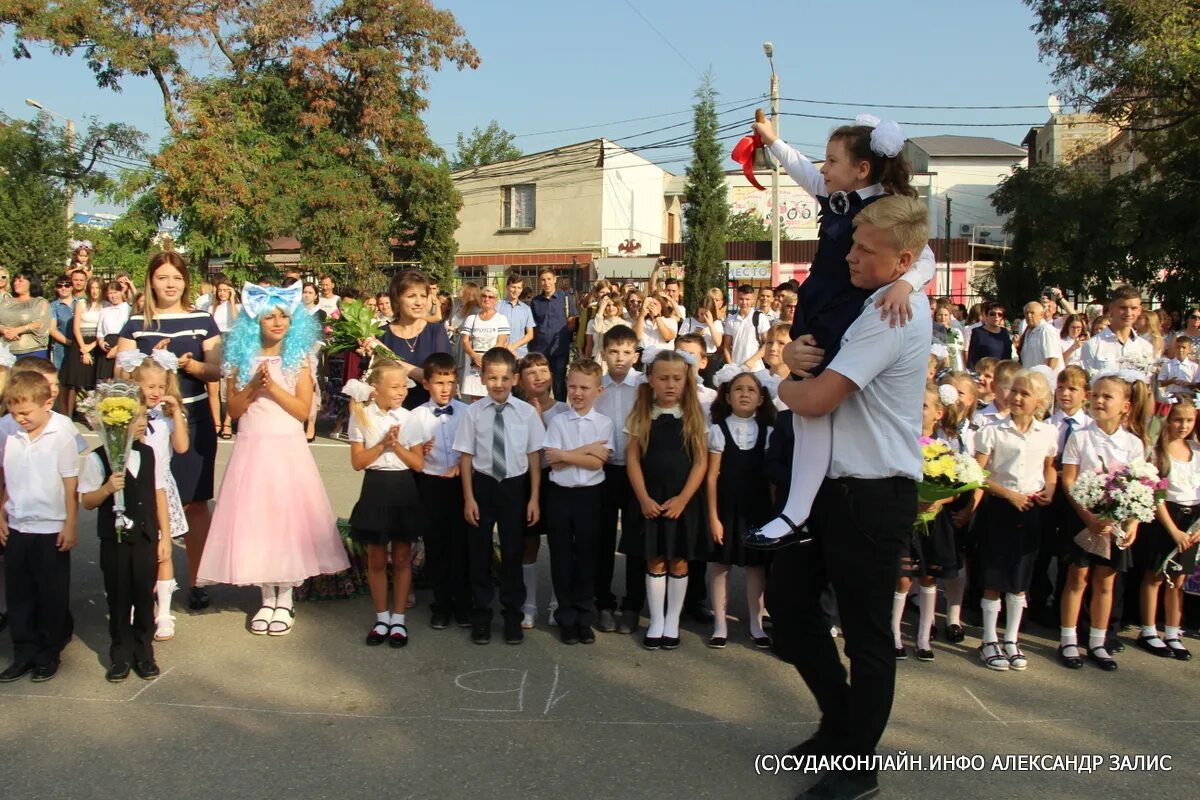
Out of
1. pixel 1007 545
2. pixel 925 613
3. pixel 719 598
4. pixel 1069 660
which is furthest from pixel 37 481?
pixel 1069 660

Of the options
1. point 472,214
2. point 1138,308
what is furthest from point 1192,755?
point 472,214

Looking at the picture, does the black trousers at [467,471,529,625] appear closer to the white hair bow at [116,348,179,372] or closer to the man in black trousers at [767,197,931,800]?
the white hair bow at [116,348,179,372]

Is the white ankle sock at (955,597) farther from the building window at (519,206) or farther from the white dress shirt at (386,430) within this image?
the building window at (519,206)

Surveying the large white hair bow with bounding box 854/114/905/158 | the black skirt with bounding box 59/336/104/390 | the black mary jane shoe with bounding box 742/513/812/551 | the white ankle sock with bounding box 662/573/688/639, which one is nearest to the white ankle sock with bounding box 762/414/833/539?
the black mary jane shoe with bounding box 742/513/812/551

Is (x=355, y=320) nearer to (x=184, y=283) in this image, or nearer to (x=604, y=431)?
(x=184, y=283)

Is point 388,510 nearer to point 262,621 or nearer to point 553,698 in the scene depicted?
point 262,621

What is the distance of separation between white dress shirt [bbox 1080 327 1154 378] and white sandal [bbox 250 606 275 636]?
25.6ft

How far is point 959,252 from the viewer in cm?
4416

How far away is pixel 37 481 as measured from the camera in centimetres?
486

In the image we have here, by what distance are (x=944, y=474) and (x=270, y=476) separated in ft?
11.9

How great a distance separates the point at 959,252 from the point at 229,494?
43.2 m

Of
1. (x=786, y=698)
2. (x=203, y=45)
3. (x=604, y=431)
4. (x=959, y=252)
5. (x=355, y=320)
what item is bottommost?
(x=786, y=698)

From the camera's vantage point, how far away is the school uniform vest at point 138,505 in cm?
486

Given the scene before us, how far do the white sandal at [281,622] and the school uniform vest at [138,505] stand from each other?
0.87 meters
